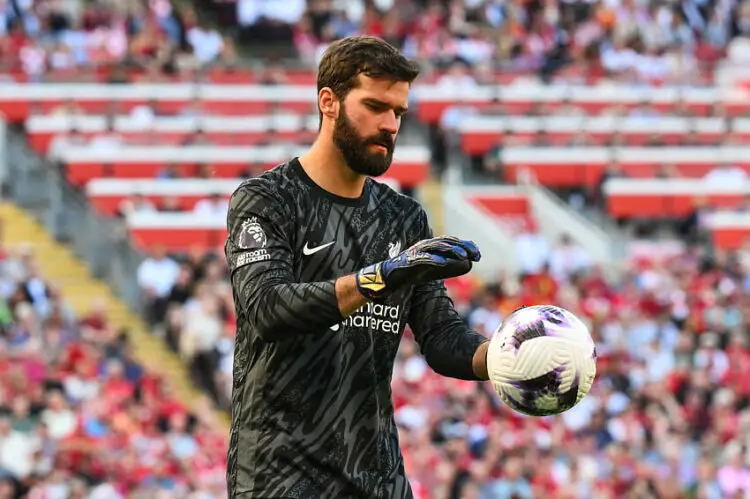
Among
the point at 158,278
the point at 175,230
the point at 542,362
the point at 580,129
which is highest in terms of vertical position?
the point at 542,362

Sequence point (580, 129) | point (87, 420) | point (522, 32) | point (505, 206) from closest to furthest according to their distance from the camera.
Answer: point (87, 420) < point (505, 206) < point (580, 129) < point (522, 32)

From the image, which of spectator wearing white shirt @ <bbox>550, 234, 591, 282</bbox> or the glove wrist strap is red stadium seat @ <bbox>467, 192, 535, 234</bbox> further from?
the glove wrist strap

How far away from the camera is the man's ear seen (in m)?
4.71

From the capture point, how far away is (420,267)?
422 centimetres

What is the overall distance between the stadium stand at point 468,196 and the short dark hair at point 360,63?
7.68 metres

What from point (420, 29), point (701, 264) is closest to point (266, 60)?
point (420, 29)

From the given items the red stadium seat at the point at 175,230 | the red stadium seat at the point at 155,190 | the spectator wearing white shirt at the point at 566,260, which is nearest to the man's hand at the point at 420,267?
the spectator wearing white shirt at the point at 566,260

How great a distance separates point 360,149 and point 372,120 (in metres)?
0.09

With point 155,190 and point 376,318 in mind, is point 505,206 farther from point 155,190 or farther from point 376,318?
point 376,318

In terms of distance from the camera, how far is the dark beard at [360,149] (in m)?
4.66

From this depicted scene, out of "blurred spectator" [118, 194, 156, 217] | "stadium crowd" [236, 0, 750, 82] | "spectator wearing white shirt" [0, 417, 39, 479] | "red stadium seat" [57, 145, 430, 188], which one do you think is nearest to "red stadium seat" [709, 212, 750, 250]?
"red stadium seat" [57, 145, 430, 188]

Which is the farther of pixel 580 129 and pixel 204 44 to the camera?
pixel 204 44

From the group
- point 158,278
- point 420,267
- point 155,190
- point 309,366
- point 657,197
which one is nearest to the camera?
point 420,267

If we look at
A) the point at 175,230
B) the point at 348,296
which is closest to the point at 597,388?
the point at 175,230
